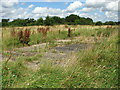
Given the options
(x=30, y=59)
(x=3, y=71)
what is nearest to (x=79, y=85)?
(x=3, y=71)

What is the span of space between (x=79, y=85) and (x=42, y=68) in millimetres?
862

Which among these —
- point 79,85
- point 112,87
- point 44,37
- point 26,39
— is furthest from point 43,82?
point 44,37

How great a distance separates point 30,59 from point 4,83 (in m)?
1.47

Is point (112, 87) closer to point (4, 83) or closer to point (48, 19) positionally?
point (4, 83)

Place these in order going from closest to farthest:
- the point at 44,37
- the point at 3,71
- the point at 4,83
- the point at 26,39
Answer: the point at 4,83 < the point at 3,71 < the point at 26,39 < the point at 44,37

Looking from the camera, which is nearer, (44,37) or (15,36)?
(15,36)

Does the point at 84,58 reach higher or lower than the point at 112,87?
higher

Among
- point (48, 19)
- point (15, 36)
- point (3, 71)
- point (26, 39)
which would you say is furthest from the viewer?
point (48, 19)

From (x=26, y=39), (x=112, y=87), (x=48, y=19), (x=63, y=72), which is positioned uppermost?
(x=48, y=19)

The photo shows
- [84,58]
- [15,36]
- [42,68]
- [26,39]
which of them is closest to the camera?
[42,68]

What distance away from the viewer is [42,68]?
9.53 feet

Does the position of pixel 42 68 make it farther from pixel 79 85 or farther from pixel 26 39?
pixel 26 39

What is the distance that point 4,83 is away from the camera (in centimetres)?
244

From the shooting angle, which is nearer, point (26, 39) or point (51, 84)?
point (51, 84)
